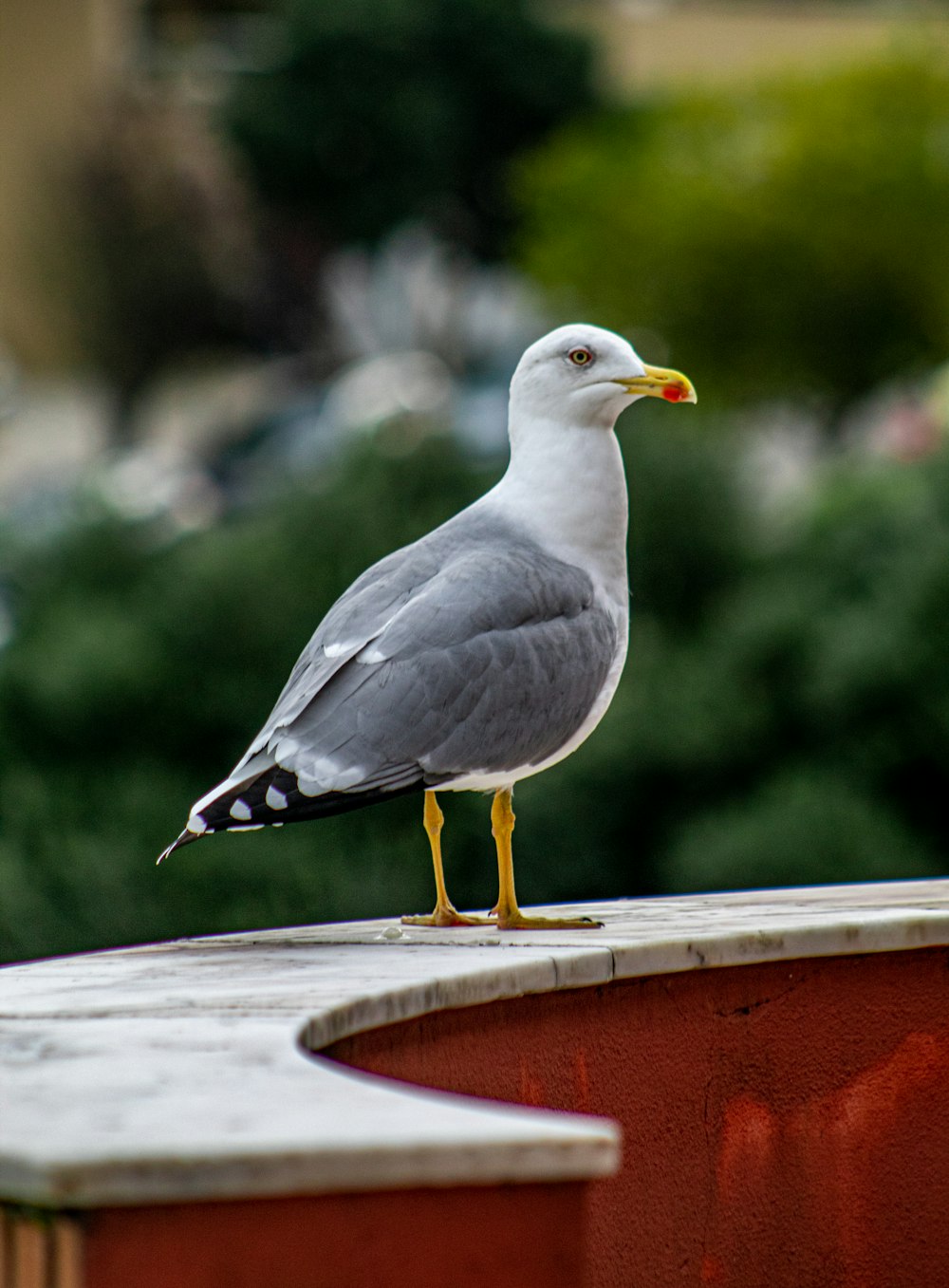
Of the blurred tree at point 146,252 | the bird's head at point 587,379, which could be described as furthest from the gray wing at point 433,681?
the blurred tree at point 146,252

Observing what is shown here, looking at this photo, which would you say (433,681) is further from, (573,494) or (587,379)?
(587,379)

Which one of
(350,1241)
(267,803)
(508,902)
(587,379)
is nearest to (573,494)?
(587,379)

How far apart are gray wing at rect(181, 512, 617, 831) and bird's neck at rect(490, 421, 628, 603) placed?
0.16 ft

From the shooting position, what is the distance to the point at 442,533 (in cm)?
381

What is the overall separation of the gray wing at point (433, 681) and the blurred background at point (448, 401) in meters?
4.33

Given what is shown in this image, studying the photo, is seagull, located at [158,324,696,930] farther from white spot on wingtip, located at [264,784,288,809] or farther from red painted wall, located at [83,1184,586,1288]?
red painted wall, located at [83,1184,586,1288]

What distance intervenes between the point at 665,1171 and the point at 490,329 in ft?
120

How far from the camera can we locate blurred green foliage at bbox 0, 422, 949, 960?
8.02 m

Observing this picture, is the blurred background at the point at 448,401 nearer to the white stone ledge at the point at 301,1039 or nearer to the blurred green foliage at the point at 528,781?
the blurred green foliage at the point at 528,781

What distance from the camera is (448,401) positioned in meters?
25.2

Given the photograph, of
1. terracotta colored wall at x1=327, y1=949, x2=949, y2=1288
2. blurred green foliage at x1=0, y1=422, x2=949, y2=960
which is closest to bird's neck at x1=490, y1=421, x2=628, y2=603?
terracotta colored wall at x1=327, y1=949, x2=949, y2=1288

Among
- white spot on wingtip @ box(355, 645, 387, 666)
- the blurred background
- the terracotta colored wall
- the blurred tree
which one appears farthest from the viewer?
the blurred tree

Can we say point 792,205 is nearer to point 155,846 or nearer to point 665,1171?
point 155,846

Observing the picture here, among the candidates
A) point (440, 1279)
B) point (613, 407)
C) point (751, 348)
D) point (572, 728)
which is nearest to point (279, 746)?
point (572, 728)
